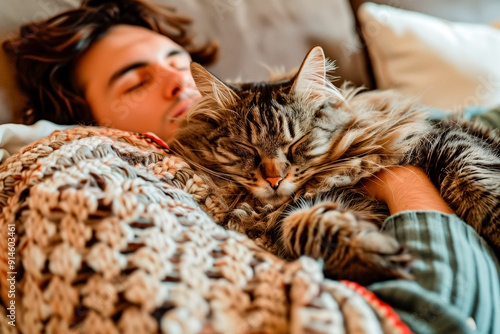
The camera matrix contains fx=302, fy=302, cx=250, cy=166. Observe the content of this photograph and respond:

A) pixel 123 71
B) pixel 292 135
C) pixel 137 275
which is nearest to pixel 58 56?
pixel 123 71

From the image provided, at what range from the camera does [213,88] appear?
969 millimetres

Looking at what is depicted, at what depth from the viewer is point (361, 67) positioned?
1.67 metres

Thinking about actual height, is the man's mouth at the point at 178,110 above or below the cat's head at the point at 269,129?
below

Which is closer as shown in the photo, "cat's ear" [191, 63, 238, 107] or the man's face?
"cat's ear" [191, 63, 238, 107]

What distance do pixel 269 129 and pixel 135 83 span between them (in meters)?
0.60

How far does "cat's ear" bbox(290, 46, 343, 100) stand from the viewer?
91 centimetres

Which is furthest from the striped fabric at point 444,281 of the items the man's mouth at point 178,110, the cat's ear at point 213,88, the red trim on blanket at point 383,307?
the man's mouth at point 178,110

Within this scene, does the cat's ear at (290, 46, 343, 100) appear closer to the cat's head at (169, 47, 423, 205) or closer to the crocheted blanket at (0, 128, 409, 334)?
the cat's head at (169, 47, 423, 205)

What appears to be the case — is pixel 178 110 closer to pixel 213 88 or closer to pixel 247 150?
pixel 213 88

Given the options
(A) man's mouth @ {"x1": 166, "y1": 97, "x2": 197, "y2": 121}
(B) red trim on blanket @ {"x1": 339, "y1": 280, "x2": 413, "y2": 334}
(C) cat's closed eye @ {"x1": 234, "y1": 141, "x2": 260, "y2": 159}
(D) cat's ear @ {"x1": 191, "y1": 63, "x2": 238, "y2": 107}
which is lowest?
(A) man's mouth @ {"x1": 166, "y1": 97, "x2": 197, "y2": 121}

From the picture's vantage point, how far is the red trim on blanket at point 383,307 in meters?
0.44

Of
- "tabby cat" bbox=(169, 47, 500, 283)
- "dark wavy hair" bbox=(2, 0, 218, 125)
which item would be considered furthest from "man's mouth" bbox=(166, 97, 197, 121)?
"dark wavy hair" bbox=(2, 0, 218, 125)

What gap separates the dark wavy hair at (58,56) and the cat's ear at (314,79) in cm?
86

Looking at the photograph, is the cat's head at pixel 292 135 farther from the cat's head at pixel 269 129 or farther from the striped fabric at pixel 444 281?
the striped fabric at pixel 444 281
